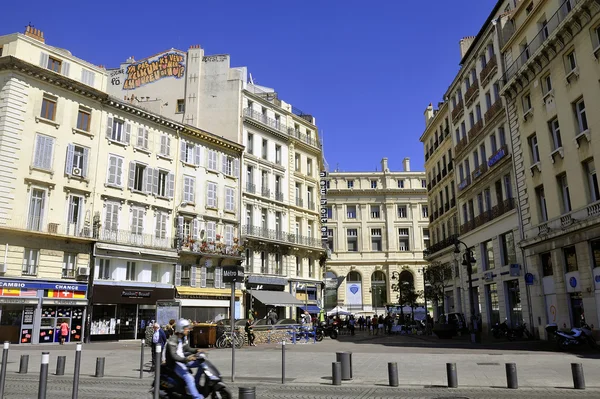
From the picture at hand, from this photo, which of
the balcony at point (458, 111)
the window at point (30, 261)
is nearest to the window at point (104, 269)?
the window at point (30, 261)

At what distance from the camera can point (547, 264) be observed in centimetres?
2566

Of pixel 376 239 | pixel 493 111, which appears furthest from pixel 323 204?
pixel 376 239

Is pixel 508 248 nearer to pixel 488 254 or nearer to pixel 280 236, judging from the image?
pixel 488 254

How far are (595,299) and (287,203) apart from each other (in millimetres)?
27257

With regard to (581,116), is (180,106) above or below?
above

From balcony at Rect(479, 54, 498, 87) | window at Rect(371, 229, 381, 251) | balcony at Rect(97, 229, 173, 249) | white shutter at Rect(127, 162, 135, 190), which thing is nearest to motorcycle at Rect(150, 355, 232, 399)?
balcony at Rect(97, 229, 173, 249)

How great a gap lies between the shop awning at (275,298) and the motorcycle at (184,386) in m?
30.2

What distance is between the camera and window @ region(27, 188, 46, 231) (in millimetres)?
27234

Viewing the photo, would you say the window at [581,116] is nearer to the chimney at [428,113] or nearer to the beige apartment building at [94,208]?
the beige apartment building at [94,208]

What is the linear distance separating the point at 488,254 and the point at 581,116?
44.1 feet

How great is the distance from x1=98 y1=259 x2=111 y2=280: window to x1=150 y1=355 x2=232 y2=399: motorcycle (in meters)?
A: 23.9

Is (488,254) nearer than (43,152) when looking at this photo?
No

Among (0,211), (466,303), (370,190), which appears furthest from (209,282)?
(370,190)

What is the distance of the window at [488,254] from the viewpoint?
109ft
